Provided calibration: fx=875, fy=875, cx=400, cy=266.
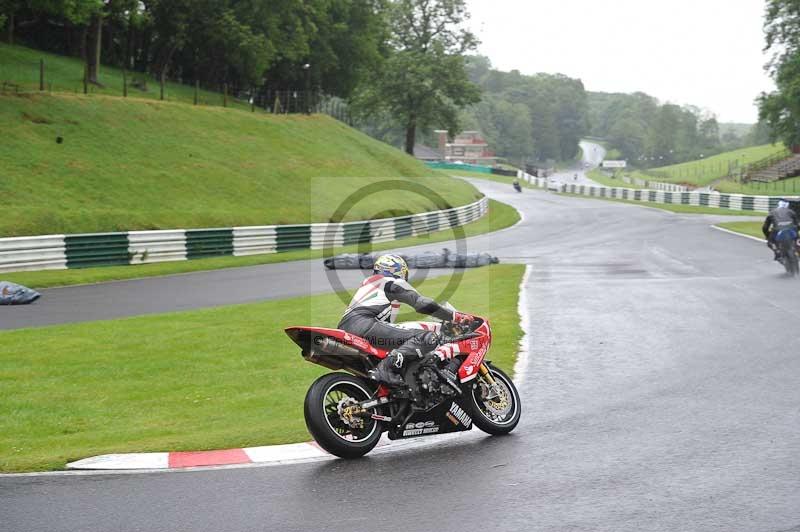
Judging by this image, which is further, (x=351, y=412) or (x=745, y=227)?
(x=745, y=227)

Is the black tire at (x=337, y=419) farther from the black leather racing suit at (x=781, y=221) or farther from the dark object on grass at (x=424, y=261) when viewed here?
the black leather racing suit at (x=781, y=221)

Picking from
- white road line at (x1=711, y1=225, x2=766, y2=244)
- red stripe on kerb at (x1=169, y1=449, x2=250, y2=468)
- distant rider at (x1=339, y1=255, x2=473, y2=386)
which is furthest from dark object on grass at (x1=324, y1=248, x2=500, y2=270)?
red stripe on kerb at (x1=169, y1=449, x2=250, y2=468)

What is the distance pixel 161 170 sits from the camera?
3925 cm

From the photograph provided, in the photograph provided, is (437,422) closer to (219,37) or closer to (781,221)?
(781,221)

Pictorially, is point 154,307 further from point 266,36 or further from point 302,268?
point 266,36

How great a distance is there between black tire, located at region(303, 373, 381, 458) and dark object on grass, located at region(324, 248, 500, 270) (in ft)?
57.4

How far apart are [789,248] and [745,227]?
68.3 feet

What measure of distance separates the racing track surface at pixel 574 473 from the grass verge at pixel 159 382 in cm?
105

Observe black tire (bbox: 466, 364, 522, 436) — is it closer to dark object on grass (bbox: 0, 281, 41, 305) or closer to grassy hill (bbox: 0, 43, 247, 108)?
dark object on grass (bbox: 0, 281, 41, 305)

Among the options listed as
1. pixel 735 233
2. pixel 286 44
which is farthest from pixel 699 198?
pixel 286 44

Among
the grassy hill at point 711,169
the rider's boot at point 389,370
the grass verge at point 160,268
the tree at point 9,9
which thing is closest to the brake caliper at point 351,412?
the rider's boot at point 389,370

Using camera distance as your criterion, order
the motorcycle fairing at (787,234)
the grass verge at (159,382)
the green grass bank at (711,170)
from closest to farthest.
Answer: the grass verge at (159,382), the motorcycle fairing at (787,234), the green grass bank at (711,170)

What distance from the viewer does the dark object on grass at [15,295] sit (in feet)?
60.7

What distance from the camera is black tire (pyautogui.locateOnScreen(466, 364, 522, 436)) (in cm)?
837
